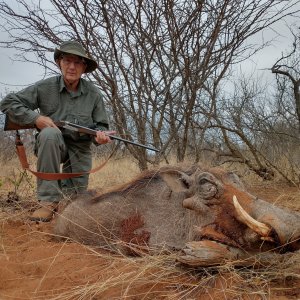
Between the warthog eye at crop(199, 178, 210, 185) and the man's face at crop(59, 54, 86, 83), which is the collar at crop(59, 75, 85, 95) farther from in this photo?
the warthog eye at crop(199, 178, 210, 185)

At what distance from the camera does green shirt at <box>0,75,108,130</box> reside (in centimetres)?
448

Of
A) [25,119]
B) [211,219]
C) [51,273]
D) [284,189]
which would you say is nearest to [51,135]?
[25,119]

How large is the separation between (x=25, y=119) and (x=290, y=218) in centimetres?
290

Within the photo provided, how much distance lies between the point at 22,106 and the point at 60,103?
16.9 inches

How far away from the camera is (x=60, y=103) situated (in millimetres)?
4734

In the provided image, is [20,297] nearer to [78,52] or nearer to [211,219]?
[211,219]

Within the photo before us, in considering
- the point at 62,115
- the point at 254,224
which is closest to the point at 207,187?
the point at 254,224

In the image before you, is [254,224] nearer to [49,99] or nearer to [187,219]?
[187,219]

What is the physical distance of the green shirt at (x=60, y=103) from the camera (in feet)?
14.7

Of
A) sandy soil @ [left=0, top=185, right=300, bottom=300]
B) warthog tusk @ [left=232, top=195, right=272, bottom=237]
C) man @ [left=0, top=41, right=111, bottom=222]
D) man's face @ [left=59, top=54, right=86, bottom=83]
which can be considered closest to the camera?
sandy soil @ [left=0, top=185, right=300, bottom=300]

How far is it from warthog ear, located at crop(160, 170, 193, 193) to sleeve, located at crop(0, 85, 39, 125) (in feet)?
6.04

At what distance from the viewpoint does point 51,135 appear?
4219 mm

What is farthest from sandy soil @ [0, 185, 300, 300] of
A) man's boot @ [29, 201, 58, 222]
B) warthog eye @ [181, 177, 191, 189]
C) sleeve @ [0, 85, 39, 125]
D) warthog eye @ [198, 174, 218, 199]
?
sleeve @ [0, 85, 39, 125]

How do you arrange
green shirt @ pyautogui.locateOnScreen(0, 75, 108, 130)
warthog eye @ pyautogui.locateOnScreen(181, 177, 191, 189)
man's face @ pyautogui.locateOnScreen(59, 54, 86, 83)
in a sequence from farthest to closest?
man's face @ pyautogui.locateOnScreen(59, 54, 86, 83)
green shirt @ pyautogui.locateOnScreen(0, 75, 108, 130)
warthog eye @ pyautogui.locateOnScreen(181, 177, 191, 189)
